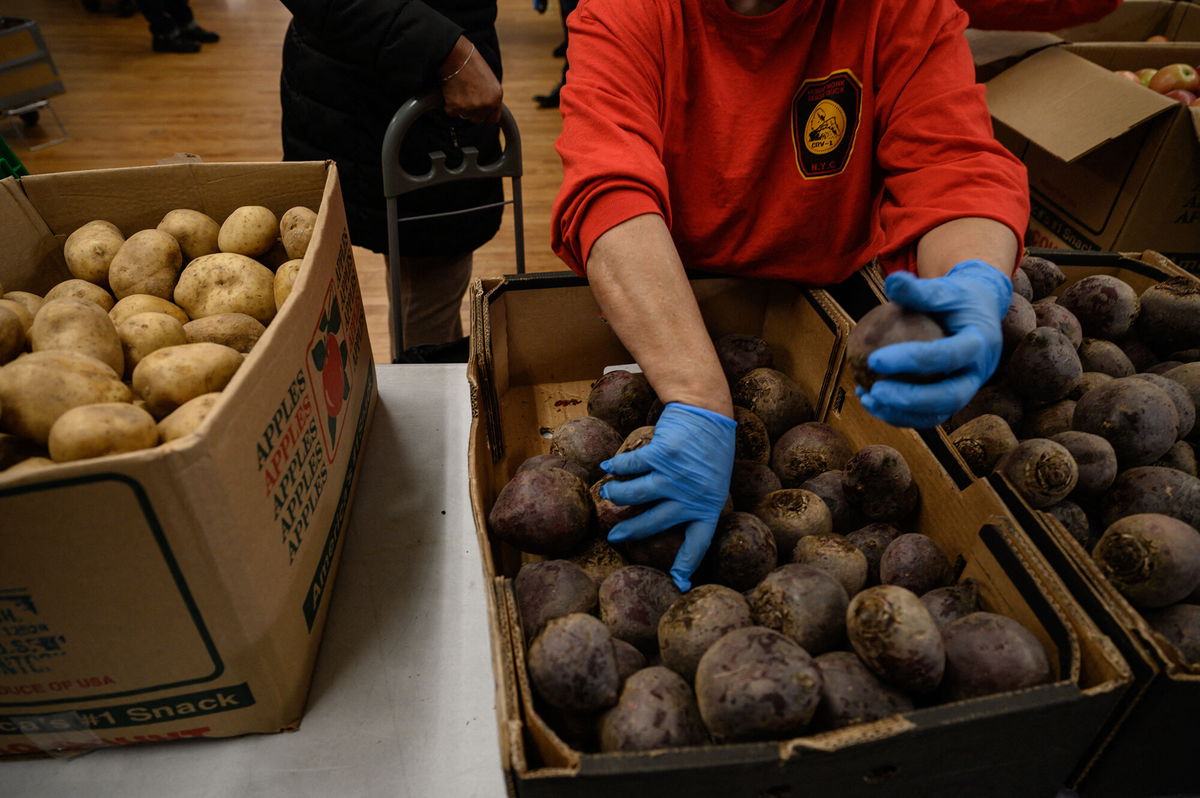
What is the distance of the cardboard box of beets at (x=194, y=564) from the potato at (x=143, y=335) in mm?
226

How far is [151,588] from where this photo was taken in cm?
75

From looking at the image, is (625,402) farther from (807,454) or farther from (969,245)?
(969,245)

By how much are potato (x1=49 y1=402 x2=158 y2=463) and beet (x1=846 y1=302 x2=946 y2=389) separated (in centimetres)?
84

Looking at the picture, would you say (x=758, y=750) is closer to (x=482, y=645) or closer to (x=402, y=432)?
(x=482, y=645)

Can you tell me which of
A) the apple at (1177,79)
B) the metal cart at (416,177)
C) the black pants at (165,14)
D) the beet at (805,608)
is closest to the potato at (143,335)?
the metal cart at (416,177)

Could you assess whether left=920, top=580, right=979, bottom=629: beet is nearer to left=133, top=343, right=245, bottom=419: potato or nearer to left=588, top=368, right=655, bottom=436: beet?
left=588, top=368, right=655, bottom=436: beet

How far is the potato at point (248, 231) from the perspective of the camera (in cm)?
125

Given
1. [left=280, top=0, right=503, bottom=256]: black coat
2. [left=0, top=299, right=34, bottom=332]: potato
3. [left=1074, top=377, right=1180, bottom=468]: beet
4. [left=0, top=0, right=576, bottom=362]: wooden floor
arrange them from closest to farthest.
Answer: [left=0, top=299, right=34, bottom=332]: potato
[left=1074, top=377, right=1180, bottom=468]: beet
[left=280, top=0, right=503, bottom=256]: black coat
[left=0, top=0, right=576, bottom=362]: wooden floor

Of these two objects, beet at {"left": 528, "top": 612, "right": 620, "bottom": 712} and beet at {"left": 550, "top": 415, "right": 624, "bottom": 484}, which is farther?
beet at {"left": 550, "top": 415, "right": 624, "bottom": 484}

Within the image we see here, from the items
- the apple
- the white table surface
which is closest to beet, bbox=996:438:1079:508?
the white table surface

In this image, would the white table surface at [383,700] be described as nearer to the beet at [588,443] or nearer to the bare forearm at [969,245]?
the beet at [588,443]

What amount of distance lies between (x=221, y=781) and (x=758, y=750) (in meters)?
0.67

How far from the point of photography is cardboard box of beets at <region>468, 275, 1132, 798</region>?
0.67 metres

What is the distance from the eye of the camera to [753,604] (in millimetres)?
917
